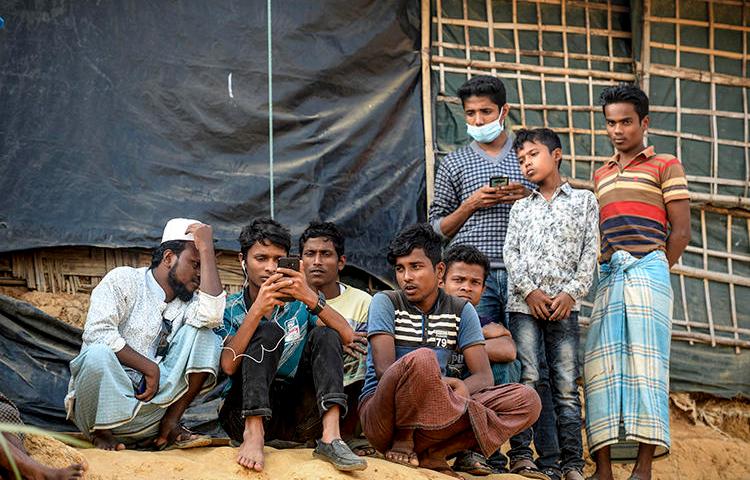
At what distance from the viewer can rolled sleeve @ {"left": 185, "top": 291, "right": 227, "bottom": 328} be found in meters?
5.01

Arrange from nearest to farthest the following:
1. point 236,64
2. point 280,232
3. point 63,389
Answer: point 280,232 < point 63,389 < point 236,64

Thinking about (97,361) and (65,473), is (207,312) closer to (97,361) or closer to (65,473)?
(97,361)

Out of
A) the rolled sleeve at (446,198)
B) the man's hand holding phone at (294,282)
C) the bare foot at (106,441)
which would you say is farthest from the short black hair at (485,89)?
the bare foot at (106,441)

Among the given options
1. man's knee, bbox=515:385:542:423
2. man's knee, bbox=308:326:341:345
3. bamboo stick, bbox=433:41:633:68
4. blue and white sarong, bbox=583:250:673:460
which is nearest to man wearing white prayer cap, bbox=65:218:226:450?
man's knee, bbox=308:326:341:345

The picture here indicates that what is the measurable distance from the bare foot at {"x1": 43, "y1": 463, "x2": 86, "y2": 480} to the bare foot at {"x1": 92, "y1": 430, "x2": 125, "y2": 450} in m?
0.74

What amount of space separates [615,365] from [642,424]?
32 centimetres

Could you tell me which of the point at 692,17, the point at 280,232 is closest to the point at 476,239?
the point at 280,232

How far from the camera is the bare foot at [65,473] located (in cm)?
400

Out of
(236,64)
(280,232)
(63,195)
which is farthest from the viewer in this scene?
(236,64)

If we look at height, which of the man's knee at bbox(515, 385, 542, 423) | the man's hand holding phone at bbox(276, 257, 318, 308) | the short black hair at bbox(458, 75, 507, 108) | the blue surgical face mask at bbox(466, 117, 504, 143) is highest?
the short black hair at bbox(458, 75, 507, 108)

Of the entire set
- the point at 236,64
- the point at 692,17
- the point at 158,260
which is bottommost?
the point at 158,260

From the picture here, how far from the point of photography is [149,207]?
21.1ft

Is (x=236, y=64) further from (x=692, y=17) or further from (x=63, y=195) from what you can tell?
(x=692, y=17)

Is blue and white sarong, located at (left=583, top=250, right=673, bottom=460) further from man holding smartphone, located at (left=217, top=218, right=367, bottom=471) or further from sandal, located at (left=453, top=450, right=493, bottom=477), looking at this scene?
man holding smartphone, located at (left=217, top=218, right=367, bottom=471)
